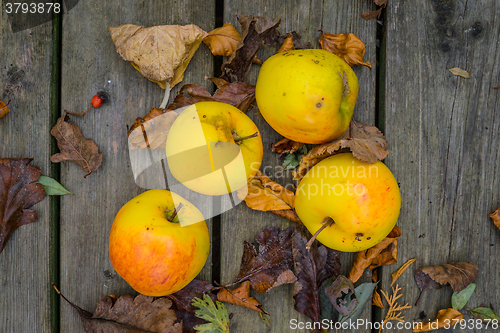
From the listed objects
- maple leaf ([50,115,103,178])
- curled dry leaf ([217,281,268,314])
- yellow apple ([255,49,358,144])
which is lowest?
curled dry leaf ([217,281,268,314])

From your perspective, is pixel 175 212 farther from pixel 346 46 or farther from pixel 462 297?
pixel 462 297

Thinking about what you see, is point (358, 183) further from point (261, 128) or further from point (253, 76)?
point (253, 76)

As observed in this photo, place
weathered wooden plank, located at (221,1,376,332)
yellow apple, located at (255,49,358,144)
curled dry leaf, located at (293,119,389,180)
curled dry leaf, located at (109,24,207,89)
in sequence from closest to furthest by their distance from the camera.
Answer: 1. yellow apple, located at (255,49,358,144)
2. curled dry leaf, located at (293,119,389,180)
3. curled dry leaf, located at (109,24,207,89)
4. weathered wooden plank, located at (221,1,376,332)

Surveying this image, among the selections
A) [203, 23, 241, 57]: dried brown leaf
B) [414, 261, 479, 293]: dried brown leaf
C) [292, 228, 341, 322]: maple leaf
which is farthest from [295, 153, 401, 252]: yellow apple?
[203, 23, 241, 57]: dried brown leaf

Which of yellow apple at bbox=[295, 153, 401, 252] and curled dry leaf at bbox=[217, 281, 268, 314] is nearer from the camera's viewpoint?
yellow apple at bbox=[295, 153, 401, 252]

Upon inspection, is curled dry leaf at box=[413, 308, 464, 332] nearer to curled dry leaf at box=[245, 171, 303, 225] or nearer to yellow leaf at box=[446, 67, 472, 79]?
curled dry leaf at box=[245, 171, 303, 225]

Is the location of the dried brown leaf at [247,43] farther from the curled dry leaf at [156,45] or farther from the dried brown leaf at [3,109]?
the dried brown leaf at [3,109]

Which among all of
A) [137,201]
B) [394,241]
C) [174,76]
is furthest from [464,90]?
[137,201]
